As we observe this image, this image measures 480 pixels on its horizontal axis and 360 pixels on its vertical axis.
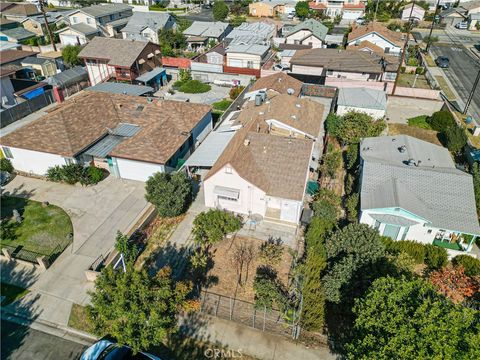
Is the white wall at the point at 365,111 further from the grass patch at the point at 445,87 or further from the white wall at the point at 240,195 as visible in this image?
the white wall at the point at 240,195

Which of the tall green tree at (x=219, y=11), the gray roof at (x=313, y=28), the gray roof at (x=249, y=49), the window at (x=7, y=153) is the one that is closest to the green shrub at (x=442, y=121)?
the gray roof at (x=249, y=49)

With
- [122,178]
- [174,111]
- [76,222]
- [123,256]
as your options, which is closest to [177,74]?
[174,111]

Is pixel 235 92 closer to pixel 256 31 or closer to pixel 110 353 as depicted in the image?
pixel 256 31

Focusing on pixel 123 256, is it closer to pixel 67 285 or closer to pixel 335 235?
pixel 67 285

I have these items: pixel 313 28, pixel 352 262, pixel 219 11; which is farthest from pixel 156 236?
pixel 219 11

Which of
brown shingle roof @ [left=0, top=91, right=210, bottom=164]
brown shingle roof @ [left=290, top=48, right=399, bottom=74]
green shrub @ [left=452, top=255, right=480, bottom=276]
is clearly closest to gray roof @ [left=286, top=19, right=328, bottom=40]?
brown shingle roof @ [left=290, top=48, right=399, bottom=74]

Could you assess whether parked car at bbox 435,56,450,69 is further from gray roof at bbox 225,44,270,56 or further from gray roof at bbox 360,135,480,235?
gray roof at bbox 360,135,480,235
